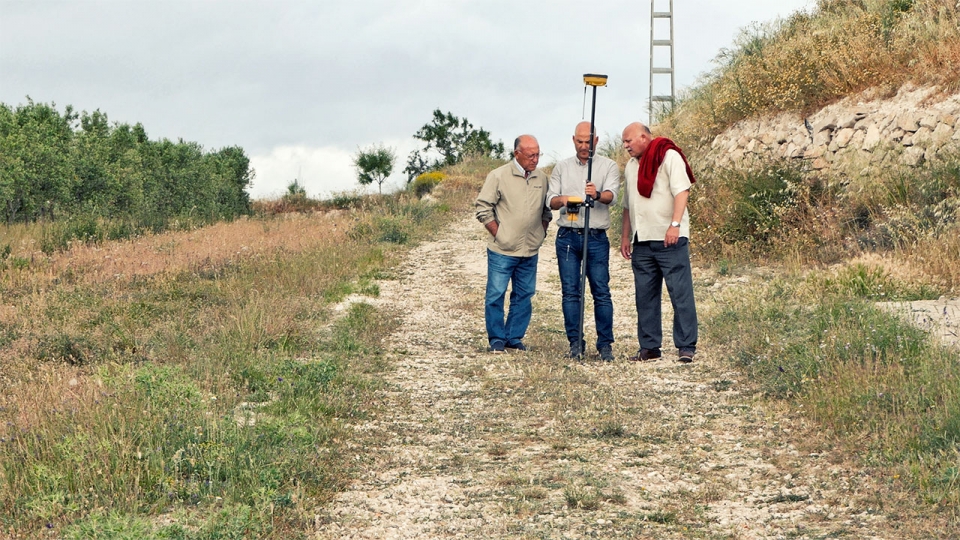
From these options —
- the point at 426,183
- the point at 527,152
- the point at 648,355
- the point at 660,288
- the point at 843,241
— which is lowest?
the point at 648,355

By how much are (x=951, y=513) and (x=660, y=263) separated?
13.6 ft

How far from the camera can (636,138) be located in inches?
326

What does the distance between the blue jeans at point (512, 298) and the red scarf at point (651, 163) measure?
4.97 ft

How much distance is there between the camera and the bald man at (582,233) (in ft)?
27.6

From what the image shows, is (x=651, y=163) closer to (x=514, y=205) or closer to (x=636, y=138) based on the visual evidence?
(x=636, y=138)

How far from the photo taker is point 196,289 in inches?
493

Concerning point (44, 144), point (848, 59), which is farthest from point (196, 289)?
point (44, 144)

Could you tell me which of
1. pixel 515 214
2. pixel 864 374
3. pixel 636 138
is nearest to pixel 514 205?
pixel 515 214

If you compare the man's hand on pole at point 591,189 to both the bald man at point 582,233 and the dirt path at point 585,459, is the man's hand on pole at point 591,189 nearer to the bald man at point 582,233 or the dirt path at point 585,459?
the bald man at point 582,233

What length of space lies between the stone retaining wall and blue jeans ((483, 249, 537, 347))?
23.3ft

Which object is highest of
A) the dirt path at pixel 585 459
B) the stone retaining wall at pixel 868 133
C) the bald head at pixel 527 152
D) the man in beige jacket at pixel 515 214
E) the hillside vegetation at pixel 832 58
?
the hillside vegetation at pixel 832 58

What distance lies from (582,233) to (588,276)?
0.41 metres

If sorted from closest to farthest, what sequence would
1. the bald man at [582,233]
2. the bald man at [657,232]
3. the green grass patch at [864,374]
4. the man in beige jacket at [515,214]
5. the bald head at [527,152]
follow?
the green grass patch at [864,374] → the bald man at [657,232] → the bald man at [582,233] → the bald head at [527,152] → the man in beige jacket at [515,214]

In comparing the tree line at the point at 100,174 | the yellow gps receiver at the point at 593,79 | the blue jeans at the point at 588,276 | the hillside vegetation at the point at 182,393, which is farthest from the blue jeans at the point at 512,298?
the tree line at the point at 100,174
